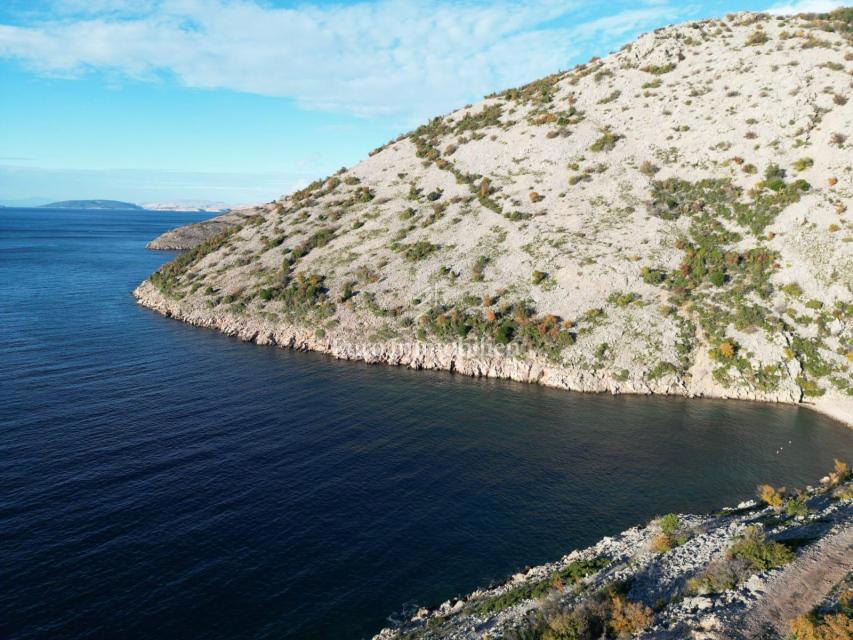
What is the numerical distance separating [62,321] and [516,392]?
68302mm

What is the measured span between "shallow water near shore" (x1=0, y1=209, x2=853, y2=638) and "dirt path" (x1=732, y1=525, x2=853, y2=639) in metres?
9.15

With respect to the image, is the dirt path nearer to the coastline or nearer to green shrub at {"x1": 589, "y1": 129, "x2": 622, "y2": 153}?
the coastline

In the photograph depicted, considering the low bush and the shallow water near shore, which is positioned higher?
the low bush

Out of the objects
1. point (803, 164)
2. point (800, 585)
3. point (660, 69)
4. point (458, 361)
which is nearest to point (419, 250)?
point (458, 361)

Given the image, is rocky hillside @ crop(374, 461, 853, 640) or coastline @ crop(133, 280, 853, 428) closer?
rocky hillside @ crop(374, 461, 853, 640)

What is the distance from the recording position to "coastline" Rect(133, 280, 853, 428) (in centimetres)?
5388

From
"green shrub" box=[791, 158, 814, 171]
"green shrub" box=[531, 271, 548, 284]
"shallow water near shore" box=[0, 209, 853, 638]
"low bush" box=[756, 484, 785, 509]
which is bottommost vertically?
"shallow water near shore" box=[0, 209, 853, 638]

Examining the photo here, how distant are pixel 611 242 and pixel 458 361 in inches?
1183

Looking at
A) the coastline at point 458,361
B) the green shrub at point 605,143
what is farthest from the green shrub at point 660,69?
the coastline at point 458,361

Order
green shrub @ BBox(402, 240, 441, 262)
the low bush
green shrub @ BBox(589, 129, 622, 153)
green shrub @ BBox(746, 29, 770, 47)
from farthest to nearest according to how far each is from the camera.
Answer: green shrub @ BBox(746, 29, 770, 47) → green shrub @ BBox(589, 129, 622, 153) → green shrub @ BBox(402, 240, 441, 262) → the low bush

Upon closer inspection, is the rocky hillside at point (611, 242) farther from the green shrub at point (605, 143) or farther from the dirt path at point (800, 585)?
the dirt path at point (800, 585)

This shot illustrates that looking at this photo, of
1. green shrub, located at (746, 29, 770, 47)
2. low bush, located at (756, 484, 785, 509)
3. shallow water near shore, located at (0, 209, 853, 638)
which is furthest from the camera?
green shrub, located at (746, 29, 770, 47)

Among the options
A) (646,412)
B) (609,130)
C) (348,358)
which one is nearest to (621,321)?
(646,412)

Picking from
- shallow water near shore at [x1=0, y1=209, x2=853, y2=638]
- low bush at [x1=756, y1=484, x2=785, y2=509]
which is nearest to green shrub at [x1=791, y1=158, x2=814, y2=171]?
shallow water near shore at [x1=0, y1=209, x2=853, y2=638]
